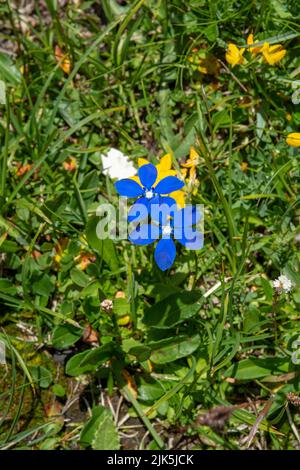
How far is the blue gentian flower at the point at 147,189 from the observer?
186cm

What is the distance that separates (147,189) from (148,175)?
5cm

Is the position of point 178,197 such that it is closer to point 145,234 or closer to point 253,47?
point 145,234

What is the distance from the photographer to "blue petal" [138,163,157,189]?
6.12ft

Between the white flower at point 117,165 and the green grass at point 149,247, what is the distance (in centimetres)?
4

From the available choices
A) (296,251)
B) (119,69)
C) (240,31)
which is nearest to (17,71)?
(119,69)

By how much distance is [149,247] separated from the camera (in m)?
2.31

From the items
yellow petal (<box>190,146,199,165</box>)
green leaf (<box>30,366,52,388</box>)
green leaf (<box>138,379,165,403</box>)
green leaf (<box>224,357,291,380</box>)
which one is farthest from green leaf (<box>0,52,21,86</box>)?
green leaf (<box>224,357,291,380</box>)

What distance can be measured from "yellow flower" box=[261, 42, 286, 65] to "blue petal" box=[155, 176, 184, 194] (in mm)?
765

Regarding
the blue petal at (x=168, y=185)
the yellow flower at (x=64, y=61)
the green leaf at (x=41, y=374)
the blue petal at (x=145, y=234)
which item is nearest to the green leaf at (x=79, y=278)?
the green leaf at (x=41, y=374)

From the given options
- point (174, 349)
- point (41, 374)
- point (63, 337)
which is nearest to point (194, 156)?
point (174, 349)

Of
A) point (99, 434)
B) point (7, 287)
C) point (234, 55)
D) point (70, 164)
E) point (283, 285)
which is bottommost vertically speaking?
point (99, 434)

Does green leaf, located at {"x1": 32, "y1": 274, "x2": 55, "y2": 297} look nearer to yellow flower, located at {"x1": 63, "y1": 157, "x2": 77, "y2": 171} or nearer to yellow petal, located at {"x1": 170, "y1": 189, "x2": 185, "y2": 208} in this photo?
yellow flower, located at {"x1": 63, "y1": 157, "x2": 77, "y2": 171}

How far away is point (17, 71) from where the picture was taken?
2592 millimetres

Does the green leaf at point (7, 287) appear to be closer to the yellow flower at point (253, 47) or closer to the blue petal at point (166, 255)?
the blue petal at point (166, 255)
